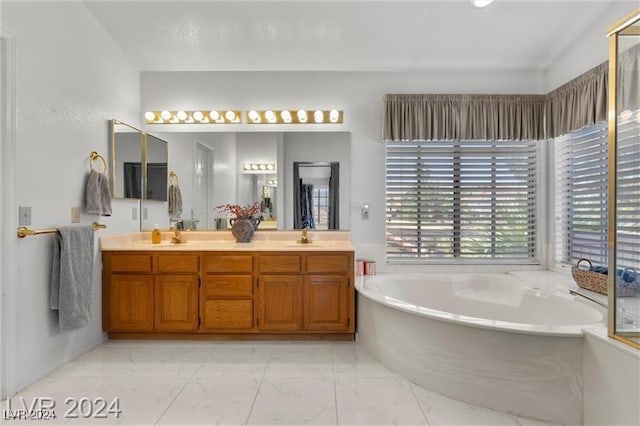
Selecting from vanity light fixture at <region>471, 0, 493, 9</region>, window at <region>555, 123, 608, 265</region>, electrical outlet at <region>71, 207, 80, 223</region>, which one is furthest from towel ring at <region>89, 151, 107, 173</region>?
window at <region>555, 123, 608, 265</region>

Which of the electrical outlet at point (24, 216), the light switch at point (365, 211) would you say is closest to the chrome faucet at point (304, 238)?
the light switch at point (365, 211)

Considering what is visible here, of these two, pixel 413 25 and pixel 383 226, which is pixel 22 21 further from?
pixel 383 226

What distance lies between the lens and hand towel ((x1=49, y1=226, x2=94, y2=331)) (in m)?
2.22

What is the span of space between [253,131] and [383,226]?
1.56m

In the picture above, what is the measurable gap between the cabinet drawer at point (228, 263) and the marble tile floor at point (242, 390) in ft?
2.03

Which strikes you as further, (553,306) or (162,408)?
(553,306)

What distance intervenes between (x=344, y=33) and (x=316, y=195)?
1406 mm

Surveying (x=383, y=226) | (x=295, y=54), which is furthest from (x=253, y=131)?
(x=383, y=226)

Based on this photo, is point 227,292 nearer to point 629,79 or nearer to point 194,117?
point 194,117

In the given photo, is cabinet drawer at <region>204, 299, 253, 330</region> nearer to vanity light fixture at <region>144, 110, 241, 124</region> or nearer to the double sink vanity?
the double sink vanity

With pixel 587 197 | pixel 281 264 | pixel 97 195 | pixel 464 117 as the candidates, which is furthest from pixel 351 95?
pixel 97 195

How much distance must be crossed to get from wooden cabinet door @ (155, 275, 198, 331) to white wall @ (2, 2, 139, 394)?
48cm

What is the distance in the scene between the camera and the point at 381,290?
2.91 metres

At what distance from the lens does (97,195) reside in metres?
2.56
